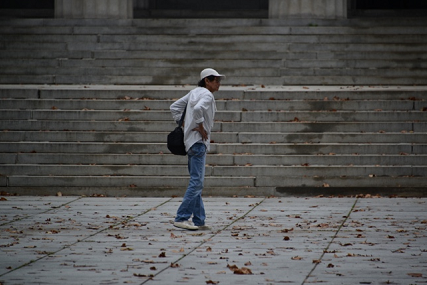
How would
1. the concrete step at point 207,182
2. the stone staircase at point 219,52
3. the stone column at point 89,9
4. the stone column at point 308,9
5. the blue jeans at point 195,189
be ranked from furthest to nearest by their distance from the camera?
the stone column at point 89,9 → the stone column at point 308,9 → the stone staircase at point 219,52 → the concrete step at point 207,182 → the blue jeans at point 195,189

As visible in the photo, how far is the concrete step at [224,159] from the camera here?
1411 centimetres

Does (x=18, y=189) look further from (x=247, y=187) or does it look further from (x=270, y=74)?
(x=270, y=74)

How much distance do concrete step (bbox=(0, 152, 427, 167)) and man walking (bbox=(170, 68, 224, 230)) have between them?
4193 millimetres

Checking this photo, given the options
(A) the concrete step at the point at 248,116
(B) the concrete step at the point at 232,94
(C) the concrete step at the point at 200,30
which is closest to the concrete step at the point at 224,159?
(A) the concrete step at the point at 248,116

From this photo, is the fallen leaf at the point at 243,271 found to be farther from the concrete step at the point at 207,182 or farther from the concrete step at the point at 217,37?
the concrete step at the point at 217,37

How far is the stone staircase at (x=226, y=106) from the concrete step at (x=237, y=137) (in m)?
0.02

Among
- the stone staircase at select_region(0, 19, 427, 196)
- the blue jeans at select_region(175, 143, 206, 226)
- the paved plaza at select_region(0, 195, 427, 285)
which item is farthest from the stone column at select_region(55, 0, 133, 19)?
the blue jeans at select_region(175, 143, 206, 226)

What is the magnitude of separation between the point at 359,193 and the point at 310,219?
9.12 ft

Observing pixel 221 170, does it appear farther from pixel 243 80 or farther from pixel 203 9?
pixel 203 9

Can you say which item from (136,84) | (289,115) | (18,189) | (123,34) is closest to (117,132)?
(18,189)

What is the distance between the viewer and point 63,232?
9.61 metres

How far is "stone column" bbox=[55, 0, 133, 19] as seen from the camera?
22.3 m

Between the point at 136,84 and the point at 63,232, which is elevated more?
the point at 136,84

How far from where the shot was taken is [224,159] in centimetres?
1420
